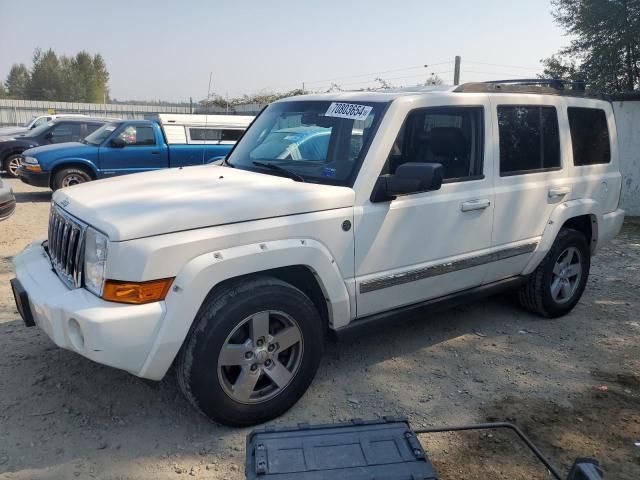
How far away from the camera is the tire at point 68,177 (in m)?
10.2

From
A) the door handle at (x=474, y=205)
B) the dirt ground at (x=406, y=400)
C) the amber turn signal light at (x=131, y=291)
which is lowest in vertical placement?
the dirt ground at (x=406, y=400)

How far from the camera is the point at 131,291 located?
2635mm

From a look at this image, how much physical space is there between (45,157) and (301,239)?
886cm

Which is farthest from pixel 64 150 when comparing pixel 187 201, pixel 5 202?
pixel 187 201

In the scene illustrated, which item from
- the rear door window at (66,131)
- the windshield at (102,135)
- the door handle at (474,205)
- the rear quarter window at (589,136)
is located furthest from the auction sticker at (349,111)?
the rear door window at (66,131)

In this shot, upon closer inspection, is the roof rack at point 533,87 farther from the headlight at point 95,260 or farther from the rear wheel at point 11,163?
the rear wheel at point 11,163

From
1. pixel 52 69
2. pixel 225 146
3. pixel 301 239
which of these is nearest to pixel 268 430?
pixel 301 239

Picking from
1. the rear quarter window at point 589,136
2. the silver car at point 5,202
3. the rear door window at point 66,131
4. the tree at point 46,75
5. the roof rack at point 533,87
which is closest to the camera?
the roof rack at point 533,87

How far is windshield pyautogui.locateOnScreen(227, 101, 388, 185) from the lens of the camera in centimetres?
344

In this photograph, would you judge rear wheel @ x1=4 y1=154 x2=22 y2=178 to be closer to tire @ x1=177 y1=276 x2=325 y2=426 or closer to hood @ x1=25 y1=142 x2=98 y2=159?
hood @ x1=25 y1=142 x2=98 y2=159

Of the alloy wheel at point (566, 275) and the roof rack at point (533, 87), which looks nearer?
the roof rack at point (533, 87)

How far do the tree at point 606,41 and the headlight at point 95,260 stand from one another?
14446 millimetres

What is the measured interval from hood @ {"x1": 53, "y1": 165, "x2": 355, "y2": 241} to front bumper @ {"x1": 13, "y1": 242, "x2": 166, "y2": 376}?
13.8 inches

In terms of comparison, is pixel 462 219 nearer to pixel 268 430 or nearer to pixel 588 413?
pixel 588 413
